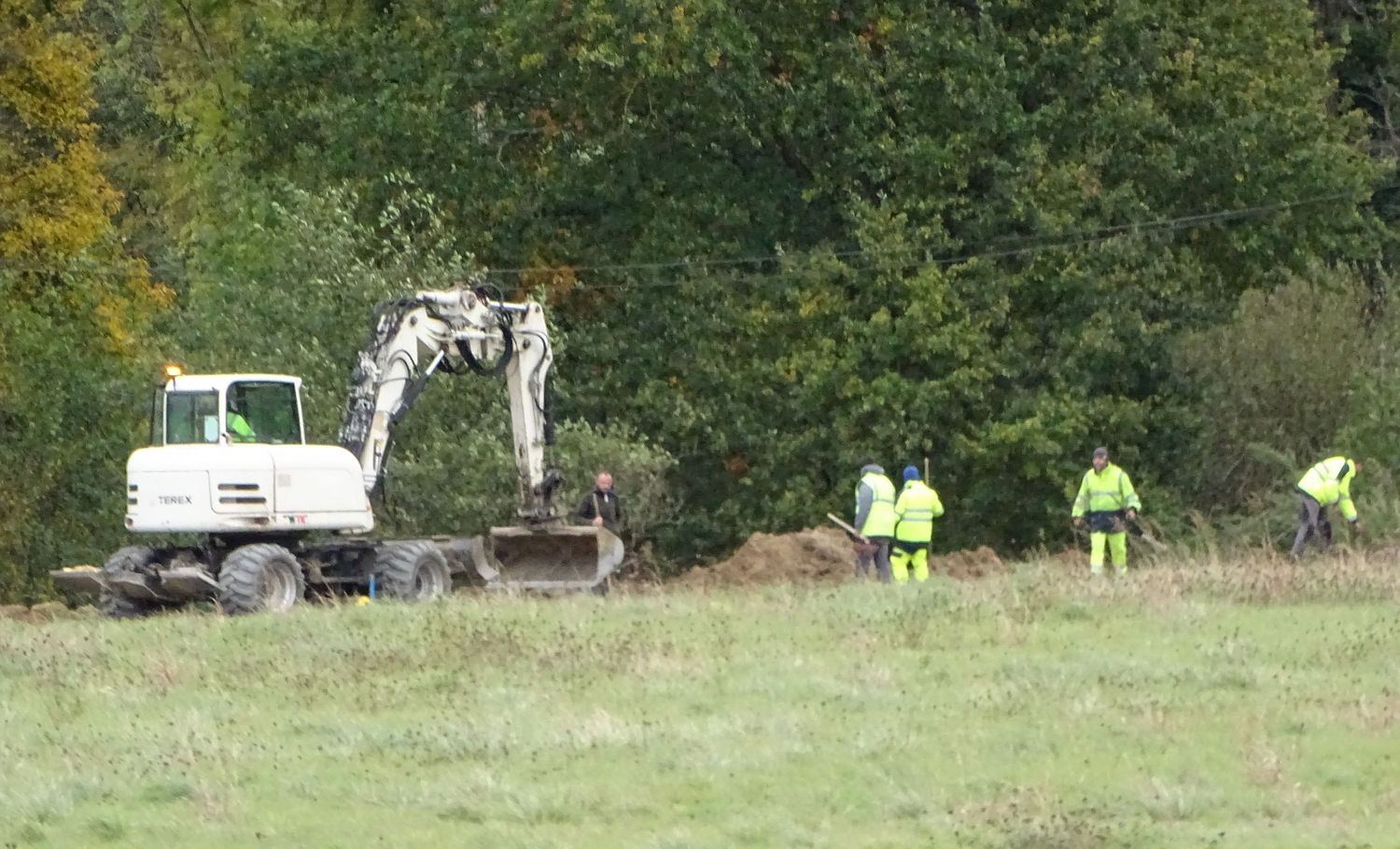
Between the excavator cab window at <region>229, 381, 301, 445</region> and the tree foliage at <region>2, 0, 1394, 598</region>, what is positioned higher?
the tree foliage at <region>2, 0, 1394, 598</region>

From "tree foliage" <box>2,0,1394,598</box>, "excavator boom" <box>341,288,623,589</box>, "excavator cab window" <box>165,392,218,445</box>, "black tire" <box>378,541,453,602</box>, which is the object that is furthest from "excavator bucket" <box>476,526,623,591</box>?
"tree foliage" <box>2,0,1394,598</box>

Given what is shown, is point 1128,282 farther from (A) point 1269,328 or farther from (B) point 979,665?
(B) point 979,665

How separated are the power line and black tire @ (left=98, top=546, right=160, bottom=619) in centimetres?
1378

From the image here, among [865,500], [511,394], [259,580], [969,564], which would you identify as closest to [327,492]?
[259,580]

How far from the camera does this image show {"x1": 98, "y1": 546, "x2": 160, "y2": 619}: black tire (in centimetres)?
2264

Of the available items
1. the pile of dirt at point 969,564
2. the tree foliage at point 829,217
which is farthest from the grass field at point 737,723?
the tree foliage at point 829,217

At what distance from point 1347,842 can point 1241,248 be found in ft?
86.9

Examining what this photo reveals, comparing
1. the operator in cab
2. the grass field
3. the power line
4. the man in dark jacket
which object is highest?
the power line

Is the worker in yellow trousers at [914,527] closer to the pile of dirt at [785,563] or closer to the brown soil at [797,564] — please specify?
the brown soil at [797,564]

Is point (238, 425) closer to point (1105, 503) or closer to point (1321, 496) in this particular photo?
point (1105, 503)

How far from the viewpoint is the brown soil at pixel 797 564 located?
1040 inches

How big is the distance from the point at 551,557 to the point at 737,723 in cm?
1182

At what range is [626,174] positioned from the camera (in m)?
36.4

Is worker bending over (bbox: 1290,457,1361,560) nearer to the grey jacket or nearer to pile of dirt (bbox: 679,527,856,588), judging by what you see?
the grey jacket
